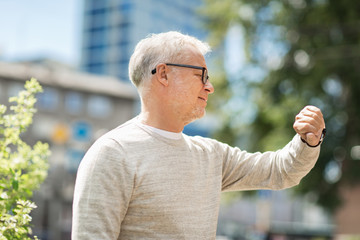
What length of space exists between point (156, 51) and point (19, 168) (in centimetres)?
94

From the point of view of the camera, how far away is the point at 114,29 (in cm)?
8994

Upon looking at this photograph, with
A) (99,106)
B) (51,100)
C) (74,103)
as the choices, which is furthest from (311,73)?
(99,106)

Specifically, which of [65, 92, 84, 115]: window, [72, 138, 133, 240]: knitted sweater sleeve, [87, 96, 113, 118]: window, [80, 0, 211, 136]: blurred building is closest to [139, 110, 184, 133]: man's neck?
[72, 138, 133, 240]: knitted sweater sleeve

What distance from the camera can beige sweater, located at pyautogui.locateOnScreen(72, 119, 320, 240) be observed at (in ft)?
5.95

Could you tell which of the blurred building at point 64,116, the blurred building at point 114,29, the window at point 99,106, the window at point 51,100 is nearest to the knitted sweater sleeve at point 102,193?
the blurred building at point 64,116

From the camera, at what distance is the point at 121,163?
74.0 inches

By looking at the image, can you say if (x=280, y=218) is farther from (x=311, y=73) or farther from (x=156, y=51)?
(x=156, y=51)

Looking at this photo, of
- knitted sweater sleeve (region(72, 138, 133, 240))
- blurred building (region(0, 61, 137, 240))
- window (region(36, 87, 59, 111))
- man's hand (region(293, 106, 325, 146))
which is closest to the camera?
knitted sweater sleeve (region(72, 138, 133, 240))

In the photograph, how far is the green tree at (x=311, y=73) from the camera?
14297 mm

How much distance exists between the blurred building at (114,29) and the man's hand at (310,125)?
85.9 metres

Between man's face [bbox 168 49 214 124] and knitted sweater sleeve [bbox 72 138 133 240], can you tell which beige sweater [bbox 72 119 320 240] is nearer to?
knitted sweater sleeve [bbox 72 138 133 240]

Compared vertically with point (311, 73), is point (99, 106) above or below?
below

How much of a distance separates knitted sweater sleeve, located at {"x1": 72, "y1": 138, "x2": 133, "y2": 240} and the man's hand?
717 millimetres

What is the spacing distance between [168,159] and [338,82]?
14239 mm
